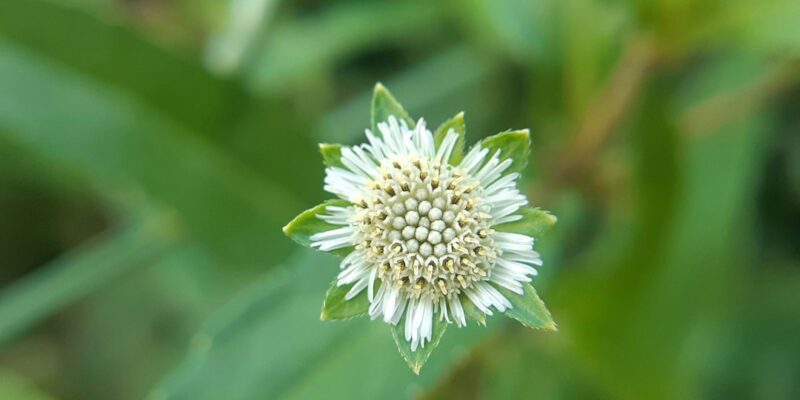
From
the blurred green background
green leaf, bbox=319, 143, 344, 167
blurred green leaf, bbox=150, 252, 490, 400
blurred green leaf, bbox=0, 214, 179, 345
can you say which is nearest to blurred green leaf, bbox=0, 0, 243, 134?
the blurred green background

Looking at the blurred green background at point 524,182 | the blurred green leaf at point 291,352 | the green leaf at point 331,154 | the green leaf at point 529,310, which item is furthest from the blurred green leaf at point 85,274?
the green leaf at point 529,310

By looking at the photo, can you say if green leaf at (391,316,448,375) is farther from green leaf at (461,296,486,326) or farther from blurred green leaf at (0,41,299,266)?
blurred green leaf at (0,41,299,266)

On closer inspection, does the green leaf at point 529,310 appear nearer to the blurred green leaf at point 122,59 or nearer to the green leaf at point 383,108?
the green leaf at point 383,108

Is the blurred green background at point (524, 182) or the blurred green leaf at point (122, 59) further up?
the blurred green leaf at point (122, 59)

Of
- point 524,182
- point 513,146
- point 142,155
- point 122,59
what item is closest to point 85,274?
point 142,155

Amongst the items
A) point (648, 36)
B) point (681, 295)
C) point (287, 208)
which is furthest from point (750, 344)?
point (287, 208)

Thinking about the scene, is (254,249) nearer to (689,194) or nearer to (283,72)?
(283,72)
